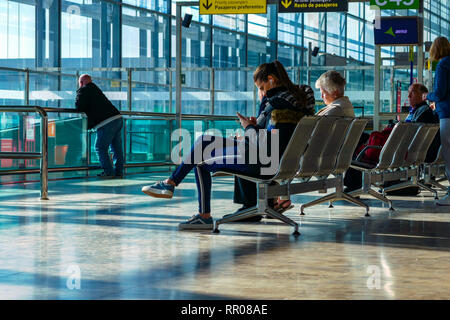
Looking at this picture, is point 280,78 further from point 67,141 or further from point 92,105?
point 67,141

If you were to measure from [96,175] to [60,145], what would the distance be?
110cm

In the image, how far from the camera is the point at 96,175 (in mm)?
12016

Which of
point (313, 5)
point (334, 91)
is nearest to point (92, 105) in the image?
point (313, 5)

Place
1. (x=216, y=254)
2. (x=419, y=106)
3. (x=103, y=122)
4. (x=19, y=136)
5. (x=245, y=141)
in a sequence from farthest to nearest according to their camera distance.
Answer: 1. (x=103, y=122)
2. (x=19, y=136)
3. (x=419, y=106)
4. (x=245, y=141)
5. (x=216, y=254)

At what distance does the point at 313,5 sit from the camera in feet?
42.9

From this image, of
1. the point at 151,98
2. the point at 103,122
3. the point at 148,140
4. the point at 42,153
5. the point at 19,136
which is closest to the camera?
the point at 42,153

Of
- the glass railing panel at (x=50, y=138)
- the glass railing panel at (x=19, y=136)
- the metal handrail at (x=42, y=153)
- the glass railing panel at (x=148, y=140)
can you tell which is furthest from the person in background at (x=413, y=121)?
the glass railing panel at (x=148, y=140)

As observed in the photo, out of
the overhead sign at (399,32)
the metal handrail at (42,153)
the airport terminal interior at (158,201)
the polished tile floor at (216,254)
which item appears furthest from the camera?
the overhead sign at (399,32)

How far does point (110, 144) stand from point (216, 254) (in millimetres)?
7381

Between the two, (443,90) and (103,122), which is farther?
(103,122)

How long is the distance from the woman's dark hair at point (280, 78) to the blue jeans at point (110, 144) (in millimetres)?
5666

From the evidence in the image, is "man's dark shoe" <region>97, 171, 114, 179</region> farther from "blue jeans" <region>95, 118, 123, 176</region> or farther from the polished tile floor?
the polished tile floor

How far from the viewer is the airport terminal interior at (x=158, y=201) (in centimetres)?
390

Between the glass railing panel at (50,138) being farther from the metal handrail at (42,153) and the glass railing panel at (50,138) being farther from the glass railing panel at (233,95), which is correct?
the glass railing panel at (233,95)
